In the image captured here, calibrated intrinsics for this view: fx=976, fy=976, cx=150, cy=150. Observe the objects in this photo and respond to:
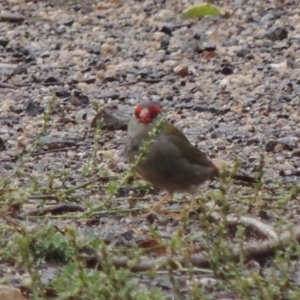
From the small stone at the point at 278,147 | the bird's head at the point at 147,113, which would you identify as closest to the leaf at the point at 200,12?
the small stone at the point at 278,147

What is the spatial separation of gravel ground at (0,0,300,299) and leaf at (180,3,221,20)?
10cm

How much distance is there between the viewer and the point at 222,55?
25.3ft

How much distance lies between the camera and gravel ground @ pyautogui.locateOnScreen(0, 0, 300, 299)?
17.8ft

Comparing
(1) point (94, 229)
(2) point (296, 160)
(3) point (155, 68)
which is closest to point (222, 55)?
(3) point (155, 68)

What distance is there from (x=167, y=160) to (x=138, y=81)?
232 cm

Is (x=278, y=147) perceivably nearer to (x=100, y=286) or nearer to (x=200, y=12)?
(x=100, y=286)

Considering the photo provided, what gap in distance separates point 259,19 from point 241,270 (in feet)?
19.5

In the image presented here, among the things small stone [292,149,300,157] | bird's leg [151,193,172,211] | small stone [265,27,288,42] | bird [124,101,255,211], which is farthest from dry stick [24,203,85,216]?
small stone [265,27,288,42]

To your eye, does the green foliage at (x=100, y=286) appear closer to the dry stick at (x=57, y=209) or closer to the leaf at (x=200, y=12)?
the dry stick at (x=57, y=209)

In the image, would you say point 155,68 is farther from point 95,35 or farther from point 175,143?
point 175,143

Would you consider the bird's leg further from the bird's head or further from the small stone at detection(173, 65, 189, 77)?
the small stone at detection(173, 65, 189, 77)

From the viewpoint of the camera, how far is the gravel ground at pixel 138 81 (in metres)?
→ 5.42

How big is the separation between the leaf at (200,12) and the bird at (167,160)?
3.94m

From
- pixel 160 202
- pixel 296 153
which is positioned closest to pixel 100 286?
pixel 160 202
